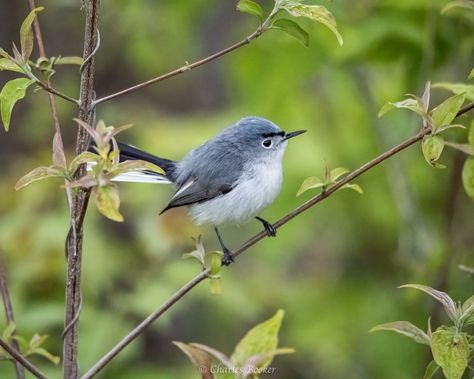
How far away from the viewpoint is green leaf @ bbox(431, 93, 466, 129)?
170 centimetres

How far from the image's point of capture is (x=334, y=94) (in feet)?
14.4

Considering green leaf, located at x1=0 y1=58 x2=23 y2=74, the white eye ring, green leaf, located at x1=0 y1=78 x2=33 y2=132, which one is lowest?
the white eye ring

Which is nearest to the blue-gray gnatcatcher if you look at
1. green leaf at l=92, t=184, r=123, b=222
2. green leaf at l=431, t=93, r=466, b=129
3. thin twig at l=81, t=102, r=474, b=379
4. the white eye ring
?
the white eye ring

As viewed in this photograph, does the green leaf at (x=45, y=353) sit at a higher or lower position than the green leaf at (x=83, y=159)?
lower

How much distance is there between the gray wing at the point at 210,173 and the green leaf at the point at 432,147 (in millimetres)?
1299

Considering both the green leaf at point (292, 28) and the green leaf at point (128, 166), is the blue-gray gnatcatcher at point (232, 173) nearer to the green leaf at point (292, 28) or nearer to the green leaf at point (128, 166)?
the green leaf at point (292, 28)

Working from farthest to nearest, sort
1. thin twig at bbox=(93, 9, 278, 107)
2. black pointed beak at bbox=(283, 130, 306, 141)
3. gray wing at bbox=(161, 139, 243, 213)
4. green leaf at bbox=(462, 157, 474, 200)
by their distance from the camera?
gray wing at bbox=(161, 139, 243, 213) < black pointed beak at bbox=(283, 130, 306, 141) < green leaf at bbox=(462, 157, 474, 200) < thin twig at bbox=(93, 9, 278, 107)

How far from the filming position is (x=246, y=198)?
2854mm

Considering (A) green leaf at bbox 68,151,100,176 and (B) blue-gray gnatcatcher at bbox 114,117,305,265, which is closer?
(A) green leaf at bbox 68,151,100,176

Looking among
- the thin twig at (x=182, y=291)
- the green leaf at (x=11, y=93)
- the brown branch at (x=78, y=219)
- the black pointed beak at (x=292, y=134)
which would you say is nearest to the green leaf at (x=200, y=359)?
the thin twig at (x=182, y=291)

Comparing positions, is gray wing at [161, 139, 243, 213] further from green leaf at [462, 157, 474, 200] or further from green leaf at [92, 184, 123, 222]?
green leaf at [92, 184, 123, 222]

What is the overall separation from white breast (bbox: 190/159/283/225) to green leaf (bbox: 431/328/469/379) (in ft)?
4.00

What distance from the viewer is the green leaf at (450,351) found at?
1.65 m

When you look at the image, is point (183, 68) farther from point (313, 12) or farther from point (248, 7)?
point (313, 12)
